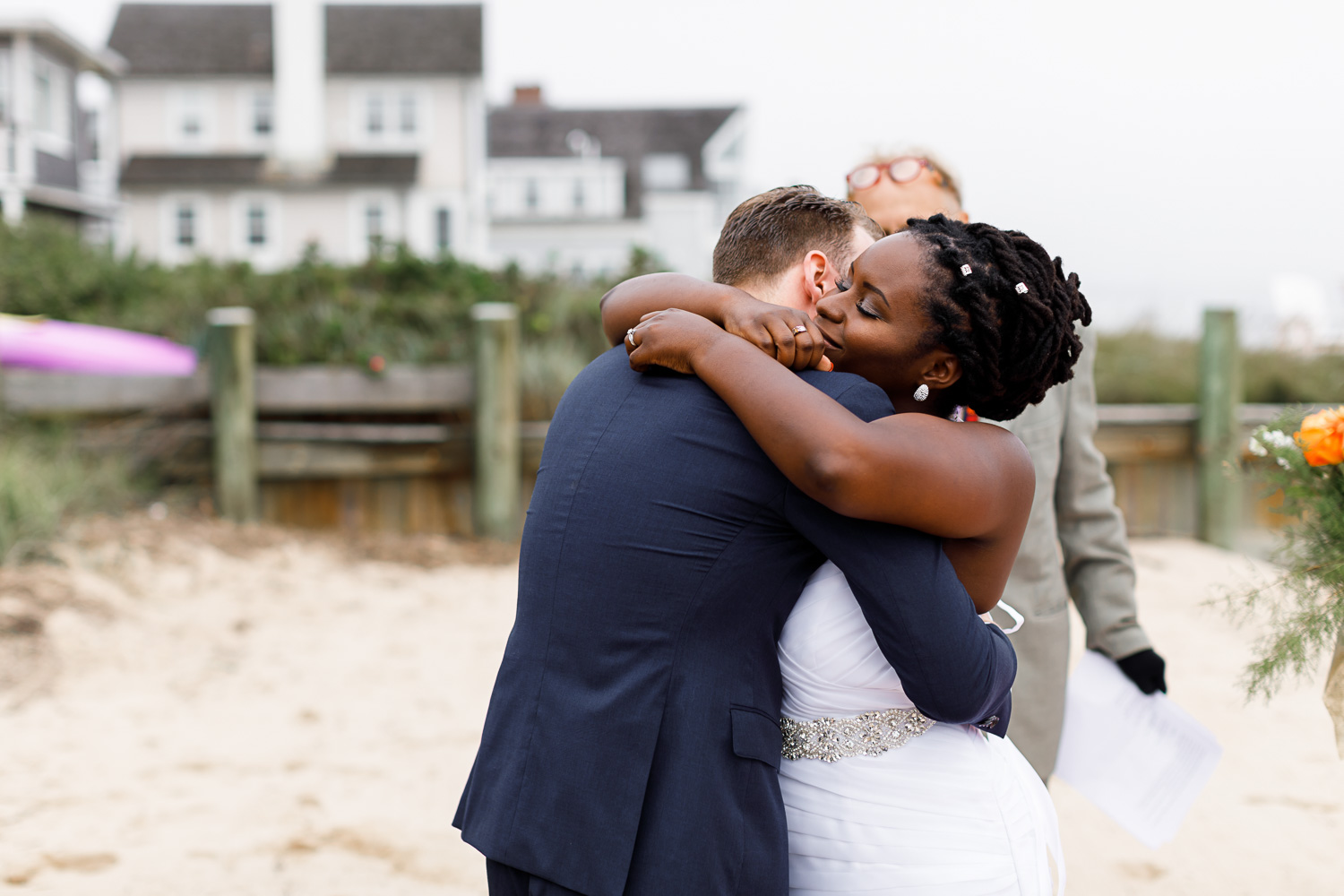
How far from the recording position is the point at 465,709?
207 inches

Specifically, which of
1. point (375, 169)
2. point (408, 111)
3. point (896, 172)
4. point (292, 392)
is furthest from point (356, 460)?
point (408, 111)

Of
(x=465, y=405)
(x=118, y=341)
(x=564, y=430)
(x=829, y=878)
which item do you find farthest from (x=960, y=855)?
(x=118, y=341)

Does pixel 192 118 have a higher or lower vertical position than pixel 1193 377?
higher

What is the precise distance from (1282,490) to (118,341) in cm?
750

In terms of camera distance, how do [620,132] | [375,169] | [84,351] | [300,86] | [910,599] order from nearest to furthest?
[910,599], [84,351], [375,169], [300,86], [620,132]

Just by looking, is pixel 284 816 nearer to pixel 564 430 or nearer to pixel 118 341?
pixel 564 430

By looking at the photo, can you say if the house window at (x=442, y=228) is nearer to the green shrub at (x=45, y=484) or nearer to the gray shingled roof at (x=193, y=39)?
the gray shingled roof at (x=193, y=39)

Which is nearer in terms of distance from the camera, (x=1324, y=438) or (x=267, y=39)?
(x=1324, y=438)

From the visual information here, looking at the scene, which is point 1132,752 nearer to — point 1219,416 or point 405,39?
point 1219,416

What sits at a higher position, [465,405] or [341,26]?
[341,26]

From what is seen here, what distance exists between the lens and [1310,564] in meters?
2.23

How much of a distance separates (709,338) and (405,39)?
33070 mm

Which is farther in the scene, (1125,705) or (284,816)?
(284,816)

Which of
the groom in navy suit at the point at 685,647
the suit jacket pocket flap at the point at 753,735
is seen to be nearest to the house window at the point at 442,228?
the groom in navy suit at the point at 685,647
